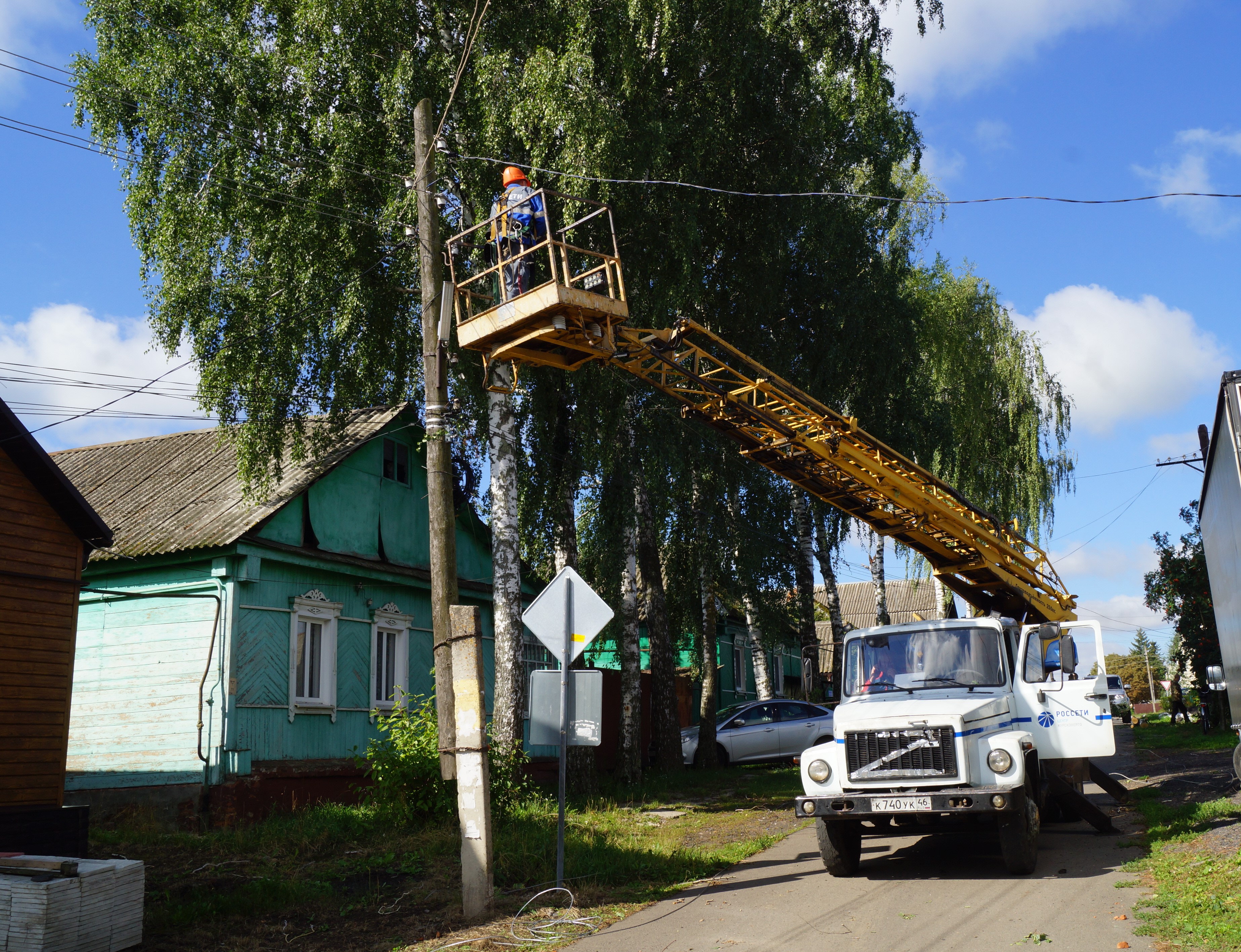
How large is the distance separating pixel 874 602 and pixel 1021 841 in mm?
57505

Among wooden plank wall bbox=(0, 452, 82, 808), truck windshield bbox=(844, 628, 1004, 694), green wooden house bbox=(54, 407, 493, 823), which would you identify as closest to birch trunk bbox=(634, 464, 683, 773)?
green wooden house bbox=(54, 407, 493, 823)

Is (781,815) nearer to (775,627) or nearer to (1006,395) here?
(775,627)

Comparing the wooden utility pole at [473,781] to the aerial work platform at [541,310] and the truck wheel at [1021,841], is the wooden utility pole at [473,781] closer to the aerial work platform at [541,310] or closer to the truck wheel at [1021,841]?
the aerial work platform at [541,310]

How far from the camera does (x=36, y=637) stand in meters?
11.1

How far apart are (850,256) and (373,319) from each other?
9043 mm

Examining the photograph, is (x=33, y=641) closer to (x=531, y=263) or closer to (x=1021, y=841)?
(x=531, y=263)

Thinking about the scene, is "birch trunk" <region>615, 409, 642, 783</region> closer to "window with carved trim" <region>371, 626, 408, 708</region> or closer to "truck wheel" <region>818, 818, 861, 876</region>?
"window with carved trim" <region>371, 626, 408, 708</region>

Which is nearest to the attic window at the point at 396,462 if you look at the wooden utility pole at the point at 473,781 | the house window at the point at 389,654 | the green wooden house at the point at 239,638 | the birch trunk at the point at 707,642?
the green wooden house at the point at 239,638

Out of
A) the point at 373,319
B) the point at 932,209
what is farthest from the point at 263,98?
the point at 932,209

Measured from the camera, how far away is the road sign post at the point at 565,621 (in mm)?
8523

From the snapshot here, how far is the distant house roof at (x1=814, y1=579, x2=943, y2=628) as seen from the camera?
6078cm

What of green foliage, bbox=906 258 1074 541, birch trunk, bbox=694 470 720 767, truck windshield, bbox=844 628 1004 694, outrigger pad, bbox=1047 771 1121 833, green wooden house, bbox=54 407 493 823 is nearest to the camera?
truck windshield, bbox=844 628 1004 694

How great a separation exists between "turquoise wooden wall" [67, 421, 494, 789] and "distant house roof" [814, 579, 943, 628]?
144 ft

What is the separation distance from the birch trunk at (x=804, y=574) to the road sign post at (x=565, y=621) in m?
12.6
